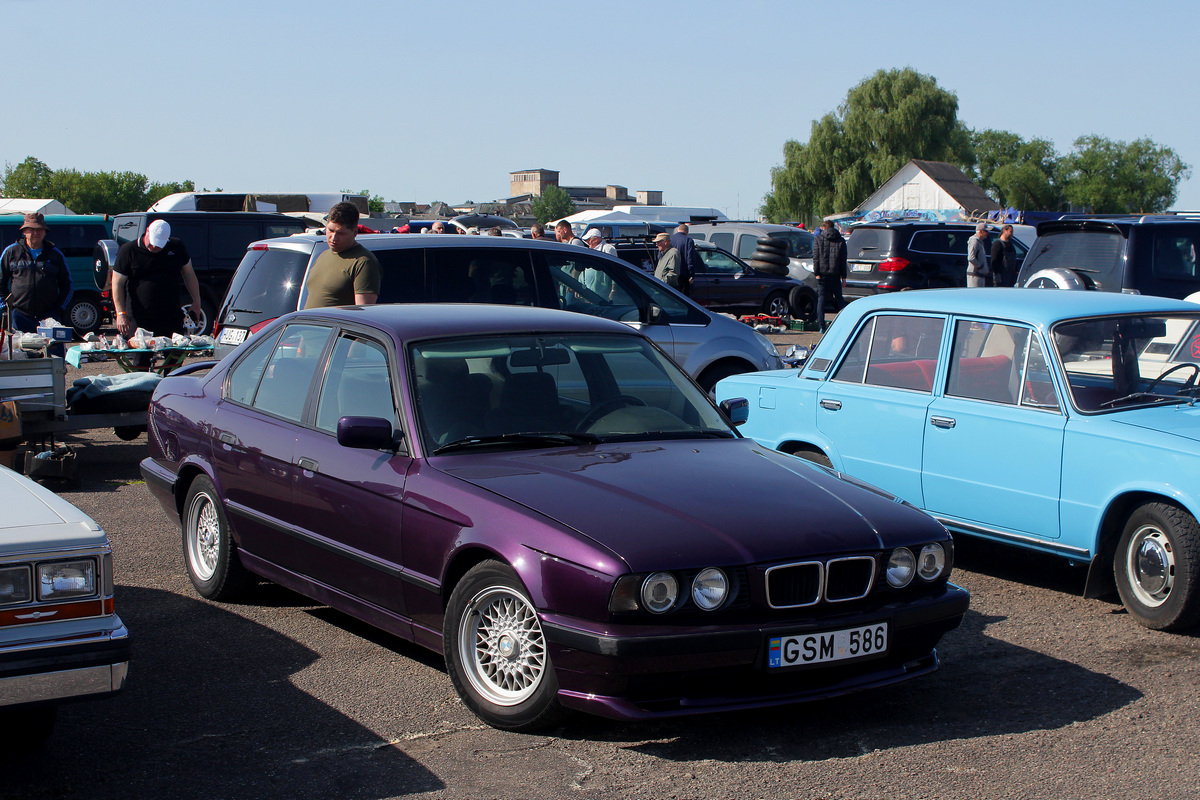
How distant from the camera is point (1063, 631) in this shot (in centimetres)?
543

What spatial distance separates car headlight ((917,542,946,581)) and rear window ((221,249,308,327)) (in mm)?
5688

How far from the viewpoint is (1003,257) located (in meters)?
21.3

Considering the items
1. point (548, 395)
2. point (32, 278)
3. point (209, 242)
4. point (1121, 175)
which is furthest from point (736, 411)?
point (1121, 175)

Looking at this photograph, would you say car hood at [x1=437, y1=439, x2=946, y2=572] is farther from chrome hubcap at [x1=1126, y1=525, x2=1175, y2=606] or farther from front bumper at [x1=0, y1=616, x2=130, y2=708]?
chrome hubcap at [x1=1126, y1=525, x2=1175, y2=606]

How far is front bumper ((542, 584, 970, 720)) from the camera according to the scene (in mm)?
3762

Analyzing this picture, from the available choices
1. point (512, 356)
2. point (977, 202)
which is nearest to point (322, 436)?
point (512, 356)

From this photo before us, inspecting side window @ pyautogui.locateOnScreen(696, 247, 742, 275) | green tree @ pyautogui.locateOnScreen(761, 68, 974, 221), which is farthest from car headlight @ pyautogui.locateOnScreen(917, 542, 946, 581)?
green tree @ pyautogui.locateOnScreen(761, 68, 974, 221)

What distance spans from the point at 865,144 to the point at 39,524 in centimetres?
7327

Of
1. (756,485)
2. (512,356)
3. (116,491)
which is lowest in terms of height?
(116,491)

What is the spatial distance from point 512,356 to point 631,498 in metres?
1.11

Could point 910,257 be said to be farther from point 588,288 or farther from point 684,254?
point 588,288

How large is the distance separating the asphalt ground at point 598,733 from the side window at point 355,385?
1028 millimetres

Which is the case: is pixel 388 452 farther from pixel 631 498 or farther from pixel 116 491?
pixel 116 491

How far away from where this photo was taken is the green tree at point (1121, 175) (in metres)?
134
